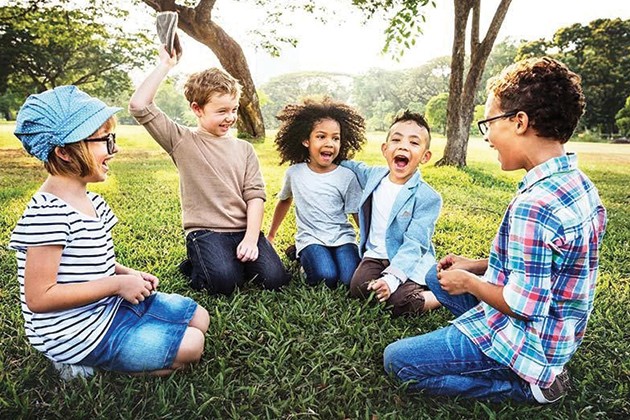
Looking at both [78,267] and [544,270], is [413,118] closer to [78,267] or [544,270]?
[544,270]

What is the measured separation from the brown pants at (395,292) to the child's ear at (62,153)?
1.72 m

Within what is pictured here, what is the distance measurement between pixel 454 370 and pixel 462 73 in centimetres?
803

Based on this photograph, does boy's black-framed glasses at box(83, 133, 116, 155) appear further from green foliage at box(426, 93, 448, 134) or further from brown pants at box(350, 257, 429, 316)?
green foliage at box(426, 93, 448, 134)

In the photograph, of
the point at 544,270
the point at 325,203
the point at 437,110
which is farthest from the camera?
the point at 437,110

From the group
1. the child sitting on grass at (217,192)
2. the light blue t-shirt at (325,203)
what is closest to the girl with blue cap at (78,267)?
the child sitting on grass at (217,192)

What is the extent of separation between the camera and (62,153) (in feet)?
6.28

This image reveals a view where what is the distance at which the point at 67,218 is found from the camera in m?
1.89

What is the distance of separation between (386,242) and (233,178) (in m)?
1.04

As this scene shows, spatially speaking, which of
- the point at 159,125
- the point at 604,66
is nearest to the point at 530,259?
the point at 159,125

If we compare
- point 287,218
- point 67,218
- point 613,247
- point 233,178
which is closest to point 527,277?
point 67,218

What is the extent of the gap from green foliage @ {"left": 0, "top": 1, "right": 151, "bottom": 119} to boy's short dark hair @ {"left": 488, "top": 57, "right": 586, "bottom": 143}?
14.9m

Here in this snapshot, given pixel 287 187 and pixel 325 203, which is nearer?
pixel 325 203

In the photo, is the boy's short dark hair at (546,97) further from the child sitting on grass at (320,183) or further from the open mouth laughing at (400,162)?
the child sitting on grass at (320,183)

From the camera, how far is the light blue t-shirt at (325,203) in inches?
138
